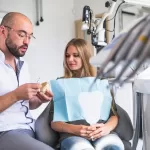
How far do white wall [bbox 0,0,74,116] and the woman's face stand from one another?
175cm

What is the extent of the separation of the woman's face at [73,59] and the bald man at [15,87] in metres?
0.30

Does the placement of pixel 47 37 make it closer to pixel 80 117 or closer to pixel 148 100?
pixel 80 117

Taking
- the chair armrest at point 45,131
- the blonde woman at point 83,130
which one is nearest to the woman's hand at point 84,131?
the blonde woman at point 83,130

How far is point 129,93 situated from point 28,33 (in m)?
0.71

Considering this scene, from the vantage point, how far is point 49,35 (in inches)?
134

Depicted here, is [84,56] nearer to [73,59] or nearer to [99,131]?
[73,59]

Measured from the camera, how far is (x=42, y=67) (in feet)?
10.9

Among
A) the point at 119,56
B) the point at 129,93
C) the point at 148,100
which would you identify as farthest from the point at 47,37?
the point at 119,56

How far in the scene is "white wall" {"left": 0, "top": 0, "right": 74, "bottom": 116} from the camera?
3.20m

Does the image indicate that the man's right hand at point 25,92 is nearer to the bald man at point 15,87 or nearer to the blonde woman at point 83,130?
the bald man at point 15,87

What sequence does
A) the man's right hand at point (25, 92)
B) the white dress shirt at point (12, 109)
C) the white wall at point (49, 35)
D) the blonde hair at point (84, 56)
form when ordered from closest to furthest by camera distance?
1. the man's right hand at point (25, 92)
2. the white dress shirt at point (12, 109)
3. the blonde hair at point (84, 56)
4. the white wall at point (49, 35)

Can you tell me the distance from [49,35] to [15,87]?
88.1 inches

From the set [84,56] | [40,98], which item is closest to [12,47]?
[40,98]

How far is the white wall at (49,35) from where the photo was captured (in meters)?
3.20
